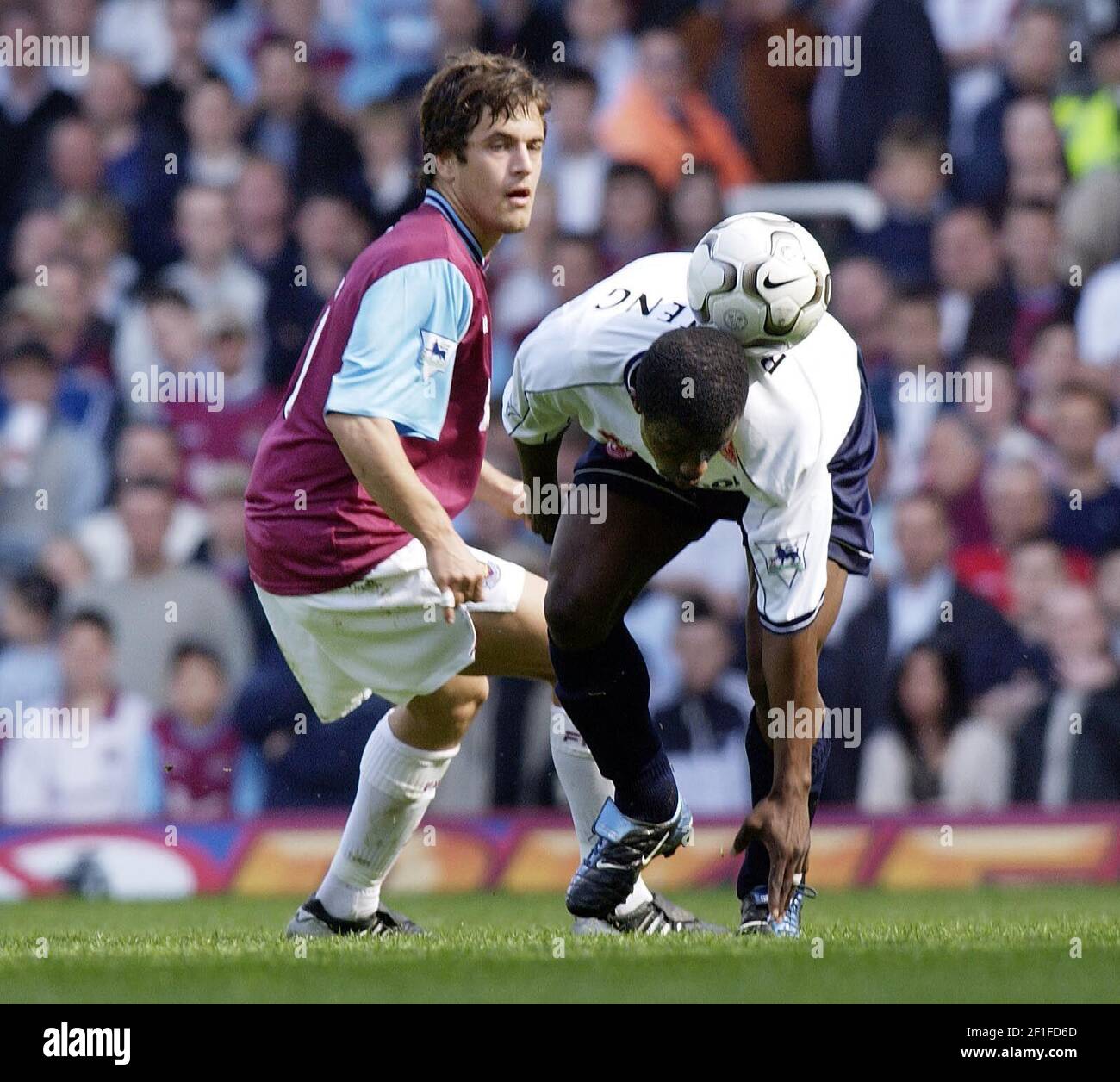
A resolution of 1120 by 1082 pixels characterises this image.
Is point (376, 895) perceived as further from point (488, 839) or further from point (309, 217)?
point (309, 217)

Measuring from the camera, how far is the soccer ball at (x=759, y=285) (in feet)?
15.7

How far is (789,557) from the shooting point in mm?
4746

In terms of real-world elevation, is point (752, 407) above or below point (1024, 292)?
below

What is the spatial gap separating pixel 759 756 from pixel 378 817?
43.6 inches

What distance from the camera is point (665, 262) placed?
17.6 feet

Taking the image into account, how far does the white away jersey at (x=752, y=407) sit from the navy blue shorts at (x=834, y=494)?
0.25ft

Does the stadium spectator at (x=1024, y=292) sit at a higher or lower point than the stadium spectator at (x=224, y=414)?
higher

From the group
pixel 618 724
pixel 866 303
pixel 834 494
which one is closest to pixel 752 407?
pixel 834 494

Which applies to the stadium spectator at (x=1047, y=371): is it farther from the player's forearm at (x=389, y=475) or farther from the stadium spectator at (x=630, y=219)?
the player's forearm at (x=389, y=475)

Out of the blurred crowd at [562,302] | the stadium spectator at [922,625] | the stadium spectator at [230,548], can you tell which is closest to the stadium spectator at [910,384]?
the blurred crowd at [562,302]

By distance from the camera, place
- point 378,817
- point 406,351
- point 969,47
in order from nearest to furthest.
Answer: point 406,351, point 378,817, point 969,47

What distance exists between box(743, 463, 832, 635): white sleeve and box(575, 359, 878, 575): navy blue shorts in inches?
19.9

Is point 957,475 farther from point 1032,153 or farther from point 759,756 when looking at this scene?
point 759,756

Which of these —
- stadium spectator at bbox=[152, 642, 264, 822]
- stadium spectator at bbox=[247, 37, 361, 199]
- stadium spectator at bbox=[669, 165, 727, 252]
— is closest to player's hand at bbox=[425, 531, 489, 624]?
stadium spectator at bbox=[152, 642, 264, 822]
